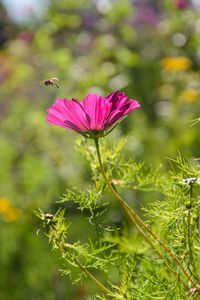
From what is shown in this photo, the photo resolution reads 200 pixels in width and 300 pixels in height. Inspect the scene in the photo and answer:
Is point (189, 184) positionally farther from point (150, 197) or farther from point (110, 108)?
point (150, 197)

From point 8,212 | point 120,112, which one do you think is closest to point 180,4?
point 8,212

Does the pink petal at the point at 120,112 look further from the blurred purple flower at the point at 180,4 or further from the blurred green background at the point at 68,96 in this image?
the blurred purple flower at the point at 180,4

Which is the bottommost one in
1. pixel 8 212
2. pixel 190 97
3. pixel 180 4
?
pixel 8 212

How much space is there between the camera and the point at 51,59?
3.07 m

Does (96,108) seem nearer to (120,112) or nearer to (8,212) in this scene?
(120,112)

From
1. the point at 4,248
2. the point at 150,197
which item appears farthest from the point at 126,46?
the point at 4,248

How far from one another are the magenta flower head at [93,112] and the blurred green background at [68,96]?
0.77m

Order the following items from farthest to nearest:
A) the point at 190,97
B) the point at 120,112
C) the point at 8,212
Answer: the point at 190,97
the point at 8,212
the point at 120,112

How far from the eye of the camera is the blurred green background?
1783 millimetres

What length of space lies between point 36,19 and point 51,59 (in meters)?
2.36

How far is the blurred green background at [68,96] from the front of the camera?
1783mm

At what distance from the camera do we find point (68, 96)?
268 cm

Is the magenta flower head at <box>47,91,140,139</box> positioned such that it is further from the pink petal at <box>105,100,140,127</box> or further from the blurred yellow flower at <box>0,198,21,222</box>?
the blurred yellow flower at <box>0,198,21,222</box>

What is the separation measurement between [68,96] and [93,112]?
215cm
